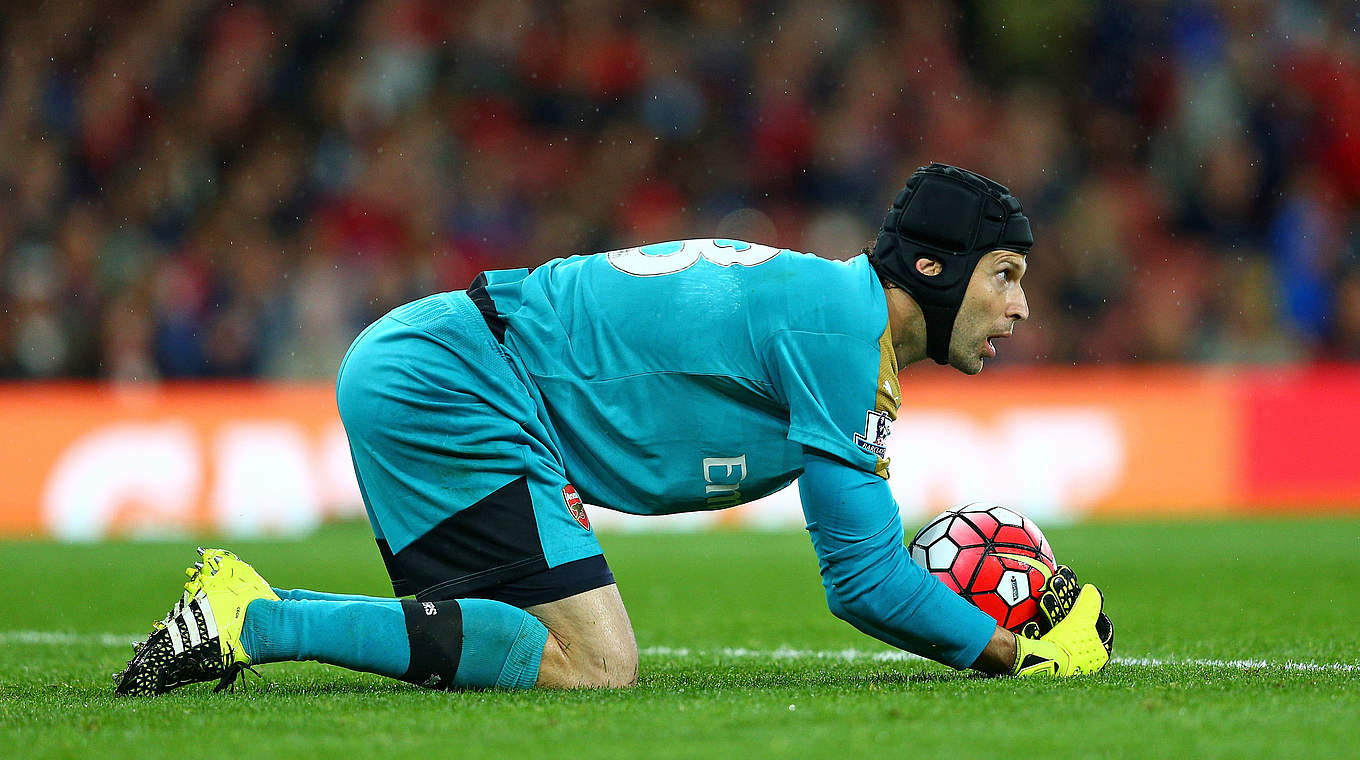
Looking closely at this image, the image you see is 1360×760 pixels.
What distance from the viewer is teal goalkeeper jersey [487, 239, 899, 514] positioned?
12.7 feet

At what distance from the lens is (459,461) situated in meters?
4.08

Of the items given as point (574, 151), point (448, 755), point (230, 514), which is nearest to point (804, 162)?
point (574, 151)

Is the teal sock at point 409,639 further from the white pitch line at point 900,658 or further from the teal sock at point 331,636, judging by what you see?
the white pitch line at point 900,658

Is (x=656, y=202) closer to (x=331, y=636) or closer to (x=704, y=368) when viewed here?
(x=704, y=368)

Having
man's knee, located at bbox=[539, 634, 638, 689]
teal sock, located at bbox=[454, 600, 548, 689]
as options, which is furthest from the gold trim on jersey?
teal sock, located at bbox=[454, 600, 548, 689]

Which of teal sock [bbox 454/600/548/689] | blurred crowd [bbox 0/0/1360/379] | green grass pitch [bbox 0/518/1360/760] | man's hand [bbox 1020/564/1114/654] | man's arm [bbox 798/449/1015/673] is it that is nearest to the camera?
green grass pitch [bbox 0/518/1360/760]

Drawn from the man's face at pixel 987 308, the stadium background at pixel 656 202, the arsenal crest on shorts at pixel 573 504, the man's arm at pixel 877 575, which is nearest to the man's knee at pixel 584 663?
the arsenal crest on shorts at pixel 573 504

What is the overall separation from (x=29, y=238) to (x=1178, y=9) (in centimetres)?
1060

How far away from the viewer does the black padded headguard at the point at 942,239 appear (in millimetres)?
4043

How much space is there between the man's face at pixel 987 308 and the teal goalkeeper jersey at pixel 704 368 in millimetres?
245

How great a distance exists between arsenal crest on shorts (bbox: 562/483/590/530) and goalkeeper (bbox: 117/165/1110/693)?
0.03ft

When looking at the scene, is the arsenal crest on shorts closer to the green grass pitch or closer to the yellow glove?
the green grass pitch

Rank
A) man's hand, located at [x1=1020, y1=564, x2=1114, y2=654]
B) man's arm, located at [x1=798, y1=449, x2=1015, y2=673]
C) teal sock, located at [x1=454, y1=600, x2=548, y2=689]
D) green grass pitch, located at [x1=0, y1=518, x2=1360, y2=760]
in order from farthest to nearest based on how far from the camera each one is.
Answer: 1. man's hand, located at [x1=1020, y1=564, x2=1114, y2=654]
2. teal sock, located at [x1=454, y1=600, x2=548, y2=689]
3. man's arm, located at [x1=798, y1=449, x2=1015, y2=673]
4. green grass pitch, located at [x1=0, y1=518, x2=1360, y2=760]

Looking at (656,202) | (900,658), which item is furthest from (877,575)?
(656,202)
